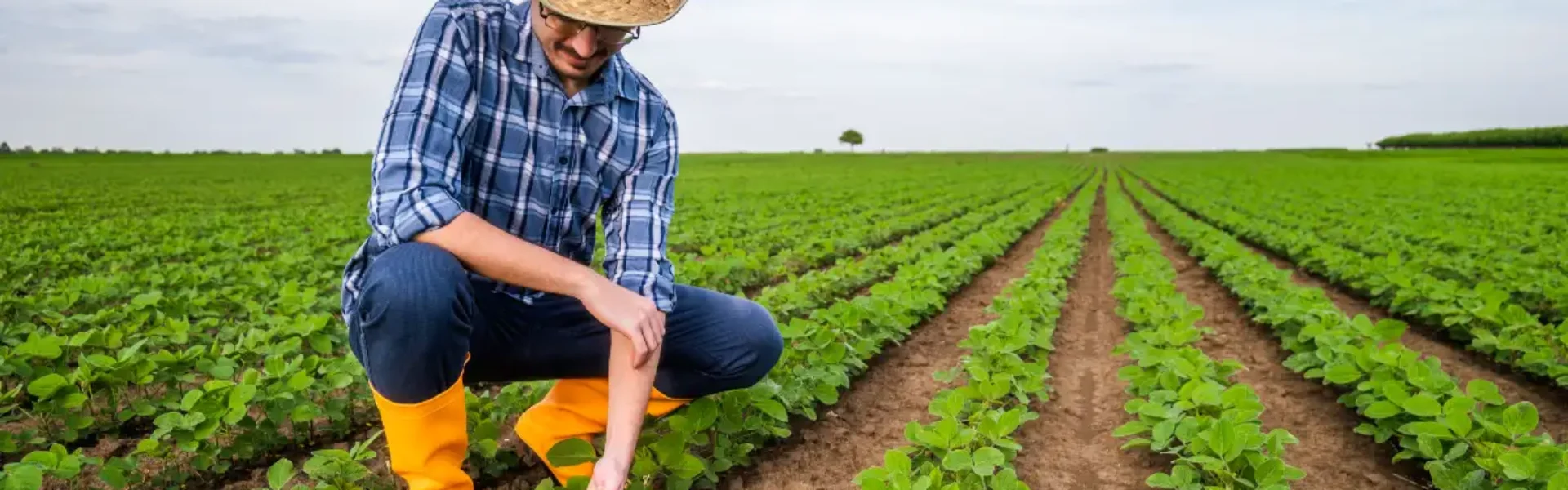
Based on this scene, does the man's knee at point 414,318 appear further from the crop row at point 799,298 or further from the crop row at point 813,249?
the crop row at point 813,249

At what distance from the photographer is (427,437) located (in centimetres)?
230

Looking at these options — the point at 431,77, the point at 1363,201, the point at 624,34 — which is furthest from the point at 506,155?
the point at 1363,201

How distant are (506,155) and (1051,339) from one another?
391 cm

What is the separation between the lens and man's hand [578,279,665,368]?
2152mm

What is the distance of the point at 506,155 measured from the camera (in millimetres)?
2463

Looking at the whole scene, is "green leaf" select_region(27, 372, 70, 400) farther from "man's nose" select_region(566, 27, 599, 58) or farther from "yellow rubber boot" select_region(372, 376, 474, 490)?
"man's nose" select_region(566, 27, 599, 58)

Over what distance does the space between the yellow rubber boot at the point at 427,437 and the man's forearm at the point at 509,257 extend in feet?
1.43

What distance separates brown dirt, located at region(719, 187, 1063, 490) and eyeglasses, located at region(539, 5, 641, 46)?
1.56 metres

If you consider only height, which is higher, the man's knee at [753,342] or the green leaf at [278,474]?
the man's knee at [753,342]

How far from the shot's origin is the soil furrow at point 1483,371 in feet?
13.3

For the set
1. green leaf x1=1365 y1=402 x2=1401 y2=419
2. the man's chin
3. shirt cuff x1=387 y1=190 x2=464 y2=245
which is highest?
the man's chin

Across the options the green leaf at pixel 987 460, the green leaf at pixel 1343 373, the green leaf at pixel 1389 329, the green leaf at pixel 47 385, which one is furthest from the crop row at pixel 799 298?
the green leaf at pixel 1389 329

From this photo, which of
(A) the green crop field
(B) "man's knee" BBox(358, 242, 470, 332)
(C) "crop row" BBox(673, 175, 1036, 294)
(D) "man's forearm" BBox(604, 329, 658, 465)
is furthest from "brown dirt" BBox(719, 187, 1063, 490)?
(C) "crop row" BBox(673, 175, 1036, 294)

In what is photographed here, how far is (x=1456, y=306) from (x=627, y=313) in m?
5.77
